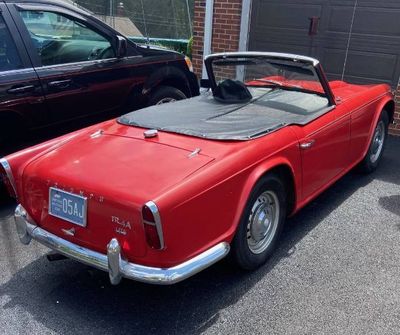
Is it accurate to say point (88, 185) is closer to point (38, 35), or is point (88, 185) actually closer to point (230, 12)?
point (38, 35)

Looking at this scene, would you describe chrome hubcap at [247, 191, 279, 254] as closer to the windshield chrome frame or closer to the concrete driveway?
the concrete driveway

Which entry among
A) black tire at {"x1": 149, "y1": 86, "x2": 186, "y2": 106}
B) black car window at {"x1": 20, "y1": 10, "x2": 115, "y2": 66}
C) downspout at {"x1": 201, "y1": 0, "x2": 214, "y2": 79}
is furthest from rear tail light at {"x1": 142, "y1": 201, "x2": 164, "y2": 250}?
downspout at {"x1": 201, "y1": 0, "x2": 214, "y2": 79}

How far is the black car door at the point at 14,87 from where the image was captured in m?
3.93

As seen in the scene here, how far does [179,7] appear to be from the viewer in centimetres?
1695

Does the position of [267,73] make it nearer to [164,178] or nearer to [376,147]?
[376,147]

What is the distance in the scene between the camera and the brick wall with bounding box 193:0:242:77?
7.25 metres

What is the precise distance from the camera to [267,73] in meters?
4.03

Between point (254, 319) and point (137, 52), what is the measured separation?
337 cm

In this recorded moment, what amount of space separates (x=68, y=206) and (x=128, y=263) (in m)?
0.54

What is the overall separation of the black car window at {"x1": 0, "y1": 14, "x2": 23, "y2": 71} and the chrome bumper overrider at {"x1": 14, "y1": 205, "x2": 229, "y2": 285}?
6.43 feet

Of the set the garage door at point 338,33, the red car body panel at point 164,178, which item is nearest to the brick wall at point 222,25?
the garage door at point 338,33

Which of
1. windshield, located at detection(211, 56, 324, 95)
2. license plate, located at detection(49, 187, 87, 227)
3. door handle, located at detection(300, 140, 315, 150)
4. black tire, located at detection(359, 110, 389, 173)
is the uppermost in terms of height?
windshield, located at detection(211, 56, 324, 95)

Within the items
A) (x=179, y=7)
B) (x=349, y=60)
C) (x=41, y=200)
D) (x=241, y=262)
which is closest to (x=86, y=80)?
(x=41, y=200)

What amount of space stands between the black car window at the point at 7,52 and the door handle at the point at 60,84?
32cm
